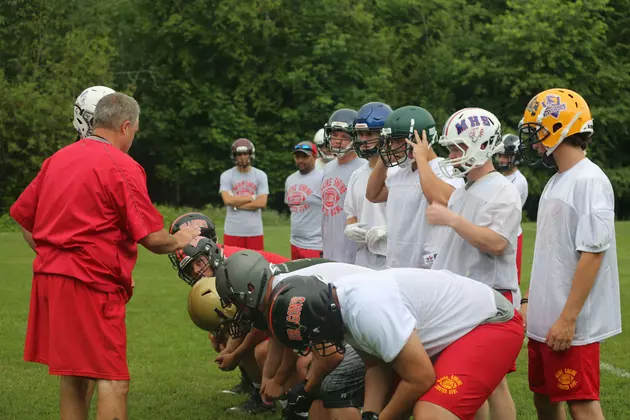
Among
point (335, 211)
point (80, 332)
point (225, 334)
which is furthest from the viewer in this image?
point (335, 211)

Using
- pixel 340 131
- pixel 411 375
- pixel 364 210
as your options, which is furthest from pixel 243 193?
pixel 411 375

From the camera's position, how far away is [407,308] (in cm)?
410

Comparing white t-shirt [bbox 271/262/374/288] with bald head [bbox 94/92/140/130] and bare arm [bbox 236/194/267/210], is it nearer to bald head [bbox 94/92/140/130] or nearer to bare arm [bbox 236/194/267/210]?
bald head [bbox 94/92/140/130]

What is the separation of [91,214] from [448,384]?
214 cm

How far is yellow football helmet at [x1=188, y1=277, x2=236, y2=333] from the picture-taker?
518cm

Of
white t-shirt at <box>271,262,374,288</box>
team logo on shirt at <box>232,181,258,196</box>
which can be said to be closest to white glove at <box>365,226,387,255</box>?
white t-shirt at <box>271,262,374,288</box>

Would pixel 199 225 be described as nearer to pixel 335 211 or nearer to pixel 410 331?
pixel 410 331

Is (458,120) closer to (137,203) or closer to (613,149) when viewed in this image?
(137,203)

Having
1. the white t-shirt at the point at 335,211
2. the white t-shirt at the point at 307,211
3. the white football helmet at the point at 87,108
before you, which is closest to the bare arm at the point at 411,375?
the white football helmet at the point at 87,108

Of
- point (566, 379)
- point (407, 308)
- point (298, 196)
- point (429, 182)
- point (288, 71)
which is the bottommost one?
point (298, 196)

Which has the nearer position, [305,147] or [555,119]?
[555,119]

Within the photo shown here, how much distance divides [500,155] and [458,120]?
13.9 feet

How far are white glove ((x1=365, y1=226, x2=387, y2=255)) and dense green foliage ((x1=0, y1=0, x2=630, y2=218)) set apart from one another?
103 feet

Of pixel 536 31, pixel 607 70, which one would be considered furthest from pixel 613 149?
pixel 536 31
